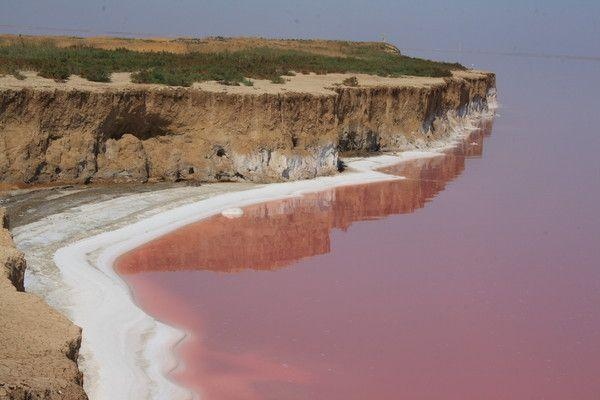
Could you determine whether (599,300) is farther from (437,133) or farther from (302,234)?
(437,133)

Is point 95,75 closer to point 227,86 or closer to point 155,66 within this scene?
point 227,86

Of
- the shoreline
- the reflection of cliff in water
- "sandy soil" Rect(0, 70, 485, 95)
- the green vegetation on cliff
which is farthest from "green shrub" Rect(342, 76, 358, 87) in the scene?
the shoreline

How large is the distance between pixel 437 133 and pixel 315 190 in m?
14.7

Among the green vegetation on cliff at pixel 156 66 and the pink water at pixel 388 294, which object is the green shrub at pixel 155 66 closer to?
the green vegetation on cliff at pixel 156 66

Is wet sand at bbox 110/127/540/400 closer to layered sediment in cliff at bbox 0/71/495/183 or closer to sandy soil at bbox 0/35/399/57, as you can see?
layered sediment in cliff at bbox 0/71/495/183

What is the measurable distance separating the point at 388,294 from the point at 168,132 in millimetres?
10976

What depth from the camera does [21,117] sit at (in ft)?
68.3

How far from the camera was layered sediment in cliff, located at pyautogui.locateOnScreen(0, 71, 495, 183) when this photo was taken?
68.8ft

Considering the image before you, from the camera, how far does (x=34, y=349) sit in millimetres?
7352

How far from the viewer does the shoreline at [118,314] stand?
10.7m

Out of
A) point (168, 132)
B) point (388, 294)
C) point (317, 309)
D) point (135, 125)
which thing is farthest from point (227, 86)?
point (317, 309)

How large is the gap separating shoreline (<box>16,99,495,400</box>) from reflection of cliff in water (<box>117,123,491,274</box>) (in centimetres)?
52

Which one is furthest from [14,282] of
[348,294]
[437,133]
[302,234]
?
[437,133]

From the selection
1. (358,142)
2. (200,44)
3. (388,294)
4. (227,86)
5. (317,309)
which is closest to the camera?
(317,309)
